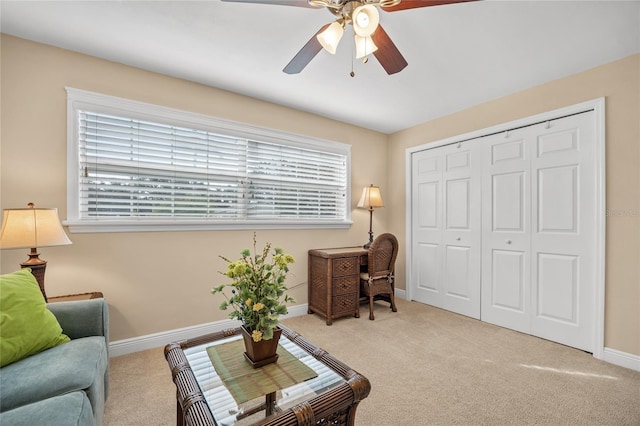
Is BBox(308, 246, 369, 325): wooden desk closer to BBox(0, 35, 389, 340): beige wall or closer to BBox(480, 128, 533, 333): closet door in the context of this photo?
BBox(0, 35, 389, 340): beige wall

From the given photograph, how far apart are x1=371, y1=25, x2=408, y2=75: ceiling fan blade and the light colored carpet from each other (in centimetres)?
208

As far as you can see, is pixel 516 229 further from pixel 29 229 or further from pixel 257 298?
pixel 29 229

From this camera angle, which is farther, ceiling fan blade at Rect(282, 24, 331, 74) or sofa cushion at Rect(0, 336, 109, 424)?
ceiling fan blade at Rect(282, 24, 331, 74)

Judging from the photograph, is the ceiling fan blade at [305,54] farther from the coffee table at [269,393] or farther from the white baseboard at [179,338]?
the white baseboard at [179,338]

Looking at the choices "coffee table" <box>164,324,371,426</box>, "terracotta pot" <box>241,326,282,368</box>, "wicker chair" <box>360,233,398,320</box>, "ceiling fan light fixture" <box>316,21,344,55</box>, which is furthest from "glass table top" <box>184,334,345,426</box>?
"wicker chair" <box>360,233,398,320</box>

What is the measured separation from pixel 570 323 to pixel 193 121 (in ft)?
12.8

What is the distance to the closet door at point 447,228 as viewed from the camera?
3314 millimetres

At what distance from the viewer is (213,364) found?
141cm

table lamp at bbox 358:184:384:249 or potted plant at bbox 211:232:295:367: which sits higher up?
table lamp at bbox 358:184:384:249

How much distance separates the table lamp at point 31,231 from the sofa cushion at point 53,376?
63 cm

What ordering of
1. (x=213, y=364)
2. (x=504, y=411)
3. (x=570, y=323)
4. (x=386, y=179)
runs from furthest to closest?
(x=386, y=179)
(x=570, y=323)
(x=504, y=411)
(x=213, y=364)

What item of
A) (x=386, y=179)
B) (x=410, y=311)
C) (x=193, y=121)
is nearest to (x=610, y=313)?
(x=410, y=311)

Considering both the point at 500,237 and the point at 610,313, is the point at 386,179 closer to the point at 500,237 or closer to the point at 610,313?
the point at 500,237

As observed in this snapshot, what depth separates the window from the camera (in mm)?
2293
